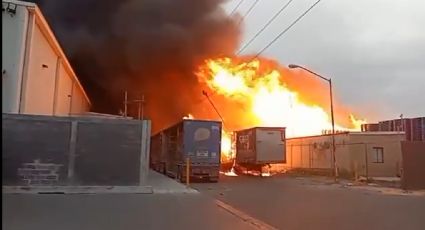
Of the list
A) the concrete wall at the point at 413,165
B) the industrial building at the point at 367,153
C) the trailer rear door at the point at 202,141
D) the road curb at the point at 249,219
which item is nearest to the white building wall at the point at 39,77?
the trailer rear door at the point at 202,141

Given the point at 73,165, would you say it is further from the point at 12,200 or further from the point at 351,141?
the point at 351,141

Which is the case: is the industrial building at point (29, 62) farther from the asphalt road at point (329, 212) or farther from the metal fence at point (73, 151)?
the asphalt road at point (329, 212)

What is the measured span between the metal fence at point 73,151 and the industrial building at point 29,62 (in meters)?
1.94

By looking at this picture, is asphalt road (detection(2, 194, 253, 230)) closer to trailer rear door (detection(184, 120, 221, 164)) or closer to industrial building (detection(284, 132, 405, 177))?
trailer rear door (detection(184, 120, 221, 164))

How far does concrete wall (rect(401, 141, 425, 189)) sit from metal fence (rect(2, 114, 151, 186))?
11.7 m

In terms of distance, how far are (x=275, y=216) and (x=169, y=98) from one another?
22.7 meters

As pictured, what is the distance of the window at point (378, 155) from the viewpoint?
112 feet

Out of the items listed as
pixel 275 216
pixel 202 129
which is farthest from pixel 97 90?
pixel 275 216

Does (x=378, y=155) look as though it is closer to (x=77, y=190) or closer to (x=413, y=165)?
(x=413, y=165)

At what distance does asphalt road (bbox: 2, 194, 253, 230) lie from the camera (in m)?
9.10

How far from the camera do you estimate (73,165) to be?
1623 centimetres

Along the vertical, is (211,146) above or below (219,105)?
below

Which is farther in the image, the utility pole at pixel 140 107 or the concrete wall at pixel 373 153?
the concrete wall at pixel 373 153

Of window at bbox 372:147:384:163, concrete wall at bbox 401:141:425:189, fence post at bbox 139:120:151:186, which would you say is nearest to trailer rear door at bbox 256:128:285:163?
window at bbox 372:147:384:163
